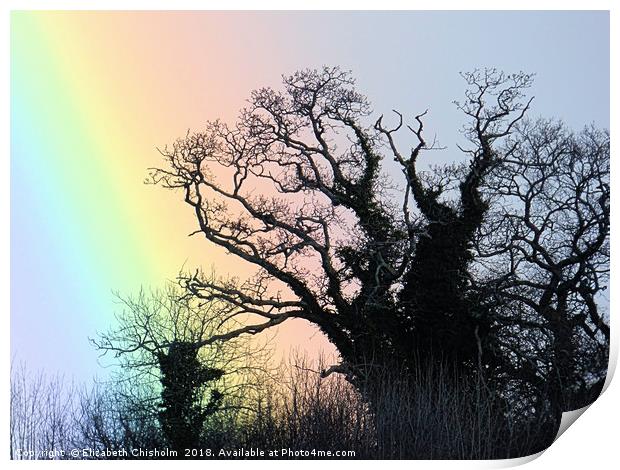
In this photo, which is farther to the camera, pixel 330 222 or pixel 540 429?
pixel 330 222

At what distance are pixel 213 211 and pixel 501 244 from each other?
2.71m

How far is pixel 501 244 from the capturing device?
31.8ft

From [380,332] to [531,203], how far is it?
6.05 feet

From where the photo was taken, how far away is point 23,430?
9219 mm

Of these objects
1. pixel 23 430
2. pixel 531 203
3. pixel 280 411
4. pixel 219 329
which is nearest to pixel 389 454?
pixel 280 411

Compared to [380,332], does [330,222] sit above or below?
above

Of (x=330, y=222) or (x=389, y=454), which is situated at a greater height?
(x=330, y=222)

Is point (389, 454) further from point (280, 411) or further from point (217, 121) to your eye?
point (217, 121)

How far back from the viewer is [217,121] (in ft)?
30.9
